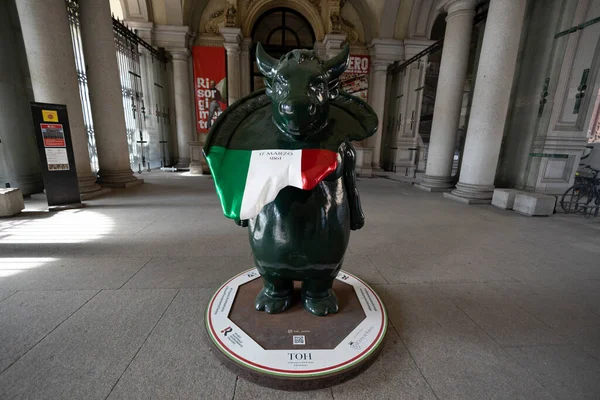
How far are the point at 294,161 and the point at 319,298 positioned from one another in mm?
→ 911

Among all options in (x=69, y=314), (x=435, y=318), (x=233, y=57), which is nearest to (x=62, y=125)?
(x=69, y=314)

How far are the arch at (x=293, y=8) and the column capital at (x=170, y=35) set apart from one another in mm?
2372

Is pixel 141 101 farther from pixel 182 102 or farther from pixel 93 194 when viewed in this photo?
pixel 93 194

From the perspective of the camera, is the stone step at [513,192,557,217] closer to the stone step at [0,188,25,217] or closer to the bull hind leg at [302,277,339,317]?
the bull hind leg at [302,277,339,317]

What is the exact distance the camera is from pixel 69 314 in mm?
1728

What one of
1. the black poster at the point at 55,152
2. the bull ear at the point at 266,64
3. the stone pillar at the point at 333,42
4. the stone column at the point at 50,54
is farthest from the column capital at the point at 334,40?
the bull ear at the point at 266,64

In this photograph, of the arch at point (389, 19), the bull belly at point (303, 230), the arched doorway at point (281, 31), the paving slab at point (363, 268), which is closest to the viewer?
the bull belly at point (303, 230)

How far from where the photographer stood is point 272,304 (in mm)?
1598

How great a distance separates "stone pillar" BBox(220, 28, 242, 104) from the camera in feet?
33.5

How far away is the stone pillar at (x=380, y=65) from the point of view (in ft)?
33.4

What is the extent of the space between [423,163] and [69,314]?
1277 centimetres

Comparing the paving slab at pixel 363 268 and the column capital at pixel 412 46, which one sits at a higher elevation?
the column capital at pixel 412 46

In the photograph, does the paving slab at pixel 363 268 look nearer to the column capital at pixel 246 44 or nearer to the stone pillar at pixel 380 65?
the stone pillar at pixel 380 65

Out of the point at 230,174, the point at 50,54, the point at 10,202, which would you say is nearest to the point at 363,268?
the point at 230,174
